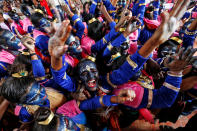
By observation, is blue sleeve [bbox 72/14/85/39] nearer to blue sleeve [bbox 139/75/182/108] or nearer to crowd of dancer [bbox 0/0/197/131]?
crowd of dancer [bbox 0/0/197/131]

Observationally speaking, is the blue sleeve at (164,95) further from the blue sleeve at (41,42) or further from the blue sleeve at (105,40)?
the blue sleeve at (41,42)

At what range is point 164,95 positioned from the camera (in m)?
0.97

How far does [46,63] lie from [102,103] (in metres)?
1.47

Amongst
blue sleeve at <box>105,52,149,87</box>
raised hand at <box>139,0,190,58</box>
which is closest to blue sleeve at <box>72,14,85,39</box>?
blue sleeve at <box>105,52,149,87</box>

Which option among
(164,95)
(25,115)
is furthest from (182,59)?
(25,115)

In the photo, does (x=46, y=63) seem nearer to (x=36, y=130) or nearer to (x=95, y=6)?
(x=36, y=130)

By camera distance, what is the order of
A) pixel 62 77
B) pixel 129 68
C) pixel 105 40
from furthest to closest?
1. pixel 105 40
2. pixel 62 77
3. pixel 129 68

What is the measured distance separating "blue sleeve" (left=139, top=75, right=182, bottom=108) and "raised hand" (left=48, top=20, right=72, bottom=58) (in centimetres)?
100

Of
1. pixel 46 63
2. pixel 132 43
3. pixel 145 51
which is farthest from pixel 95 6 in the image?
pixel 145 51

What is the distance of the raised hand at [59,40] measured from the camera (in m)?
0.76

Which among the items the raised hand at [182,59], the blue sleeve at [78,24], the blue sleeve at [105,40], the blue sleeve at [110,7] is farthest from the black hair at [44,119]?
the blue sleeve at [110,7]

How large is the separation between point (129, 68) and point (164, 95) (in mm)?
445

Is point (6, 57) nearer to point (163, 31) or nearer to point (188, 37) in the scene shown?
point (163, 31)

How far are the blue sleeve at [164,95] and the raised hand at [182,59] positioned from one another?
111 mm
